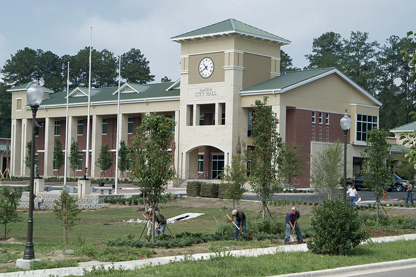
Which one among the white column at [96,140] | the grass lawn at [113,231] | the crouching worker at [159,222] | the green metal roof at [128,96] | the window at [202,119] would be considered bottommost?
the grass lawn at [113,231]

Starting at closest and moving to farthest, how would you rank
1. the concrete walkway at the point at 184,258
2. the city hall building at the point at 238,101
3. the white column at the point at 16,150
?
the concrete walkway at the point at 184,258 → the city hall building at the point at 238,101 → the white column at the point at 16,150

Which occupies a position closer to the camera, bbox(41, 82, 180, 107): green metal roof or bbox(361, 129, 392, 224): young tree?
bbox(361, 129, 392, 224): young tree

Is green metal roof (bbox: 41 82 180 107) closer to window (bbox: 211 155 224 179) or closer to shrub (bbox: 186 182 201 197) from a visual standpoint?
Result: window (bbox: 211 155 224 179)

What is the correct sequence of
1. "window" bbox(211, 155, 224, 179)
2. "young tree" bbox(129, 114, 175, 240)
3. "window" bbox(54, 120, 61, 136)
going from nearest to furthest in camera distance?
"young tree" bbox(129, 114, 175, 240) → "window" bbox(211, 155, 224, 179) → "window" bbox(54, 120, 61, 136)

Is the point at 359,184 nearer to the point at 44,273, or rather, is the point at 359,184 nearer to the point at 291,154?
the point at 291,154

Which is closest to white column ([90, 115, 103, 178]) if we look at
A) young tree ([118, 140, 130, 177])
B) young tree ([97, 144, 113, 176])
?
young tree ([97, 144, 113, 176])

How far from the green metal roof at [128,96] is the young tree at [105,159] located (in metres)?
5.12

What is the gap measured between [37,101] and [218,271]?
6182 millimetres

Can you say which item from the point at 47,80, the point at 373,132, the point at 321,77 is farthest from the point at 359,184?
the point at 47,80

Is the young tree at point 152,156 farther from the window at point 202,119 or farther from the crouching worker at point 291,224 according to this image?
the window at point 202,119

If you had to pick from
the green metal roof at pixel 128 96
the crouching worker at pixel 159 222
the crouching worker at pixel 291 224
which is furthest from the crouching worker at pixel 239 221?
the green metal roof at pixel 128 96

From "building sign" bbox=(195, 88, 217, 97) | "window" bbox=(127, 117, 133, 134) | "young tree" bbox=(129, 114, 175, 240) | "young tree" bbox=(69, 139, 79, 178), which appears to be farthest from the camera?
"window" bbox=(127, 117, 133, 134)

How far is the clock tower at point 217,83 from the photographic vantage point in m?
57.3

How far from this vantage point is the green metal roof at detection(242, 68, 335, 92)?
55594mm
